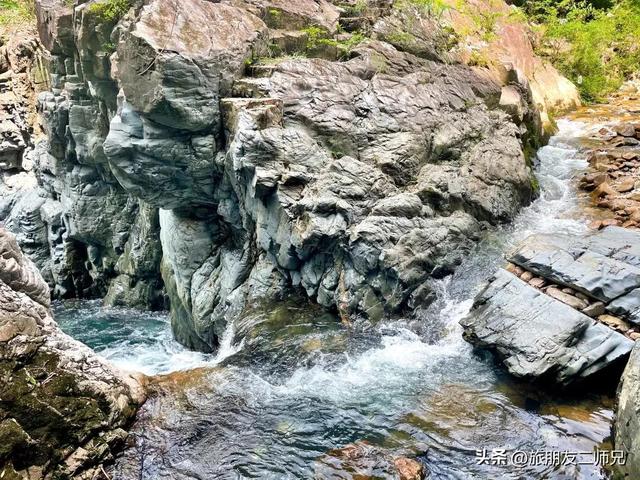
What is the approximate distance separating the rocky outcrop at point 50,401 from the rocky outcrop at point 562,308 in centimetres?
663

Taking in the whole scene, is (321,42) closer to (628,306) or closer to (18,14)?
(628,306)

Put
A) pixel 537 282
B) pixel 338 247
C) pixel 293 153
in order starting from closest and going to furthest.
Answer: pixel 537 282, pixel 338 247, pixel 293 153

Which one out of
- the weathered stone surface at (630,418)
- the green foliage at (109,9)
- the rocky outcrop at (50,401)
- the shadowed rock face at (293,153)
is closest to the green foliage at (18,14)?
the shadowed rock face at (293,153)

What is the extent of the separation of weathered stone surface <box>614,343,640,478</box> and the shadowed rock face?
4.79 m

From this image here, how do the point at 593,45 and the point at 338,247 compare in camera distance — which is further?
the point at 593,45

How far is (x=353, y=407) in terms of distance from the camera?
843 cm

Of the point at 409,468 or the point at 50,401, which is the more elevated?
the point at 50,401

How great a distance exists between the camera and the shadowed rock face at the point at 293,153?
1146 cm

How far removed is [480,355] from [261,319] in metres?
5.21

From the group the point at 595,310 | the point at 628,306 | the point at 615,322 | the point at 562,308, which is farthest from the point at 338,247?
the point at 628,306

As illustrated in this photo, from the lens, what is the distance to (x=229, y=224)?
49.4ft

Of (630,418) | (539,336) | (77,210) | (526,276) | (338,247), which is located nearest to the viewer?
(630,418)

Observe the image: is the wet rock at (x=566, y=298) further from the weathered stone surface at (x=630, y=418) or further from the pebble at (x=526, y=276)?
the weathered stone surface at (x=630, y=418)

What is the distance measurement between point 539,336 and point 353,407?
3544 millimetres
